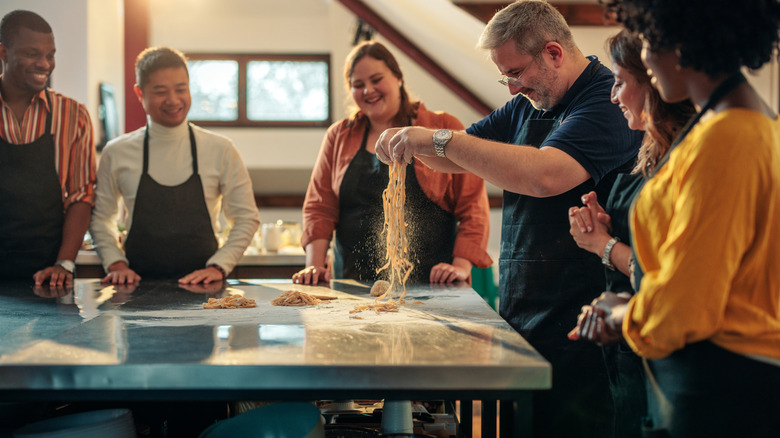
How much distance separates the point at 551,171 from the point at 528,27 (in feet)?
1.52

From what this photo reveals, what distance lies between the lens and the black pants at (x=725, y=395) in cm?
118

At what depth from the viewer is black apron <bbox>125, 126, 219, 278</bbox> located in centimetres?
291

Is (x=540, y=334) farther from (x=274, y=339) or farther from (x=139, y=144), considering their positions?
(x=139, y=144)

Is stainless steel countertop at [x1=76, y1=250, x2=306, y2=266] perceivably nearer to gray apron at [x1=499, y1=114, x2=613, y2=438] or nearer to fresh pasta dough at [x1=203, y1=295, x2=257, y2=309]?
fresh pasta dough at [x1=203, y1=295, x2=257, y2=309]

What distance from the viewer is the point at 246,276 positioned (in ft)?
14.4

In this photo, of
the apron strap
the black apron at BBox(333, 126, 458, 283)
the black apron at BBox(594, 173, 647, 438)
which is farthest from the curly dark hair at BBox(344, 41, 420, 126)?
the black apron at BBox(594, 173, 647, 438)

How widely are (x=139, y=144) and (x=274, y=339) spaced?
67.4 inches

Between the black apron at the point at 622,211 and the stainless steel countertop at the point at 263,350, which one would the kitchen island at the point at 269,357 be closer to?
the stainless steel countertop at the point at 263,350

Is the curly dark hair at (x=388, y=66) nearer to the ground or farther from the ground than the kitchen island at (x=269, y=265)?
farther from the ground

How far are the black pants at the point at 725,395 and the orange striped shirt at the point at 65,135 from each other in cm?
241

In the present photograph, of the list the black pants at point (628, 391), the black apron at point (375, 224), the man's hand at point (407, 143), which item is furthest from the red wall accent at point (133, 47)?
the black pants at point (628, 391)

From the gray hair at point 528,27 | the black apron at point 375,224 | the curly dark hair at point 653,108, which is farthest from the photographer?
the black apron at point 375,224

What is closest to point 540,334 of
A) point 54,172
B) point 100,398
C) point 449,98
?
point 100,398

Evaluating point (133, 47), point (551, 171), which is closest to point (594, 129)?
point (551, 171)
